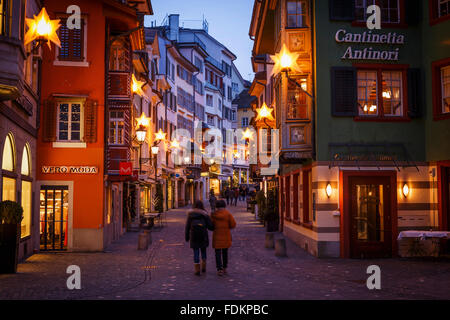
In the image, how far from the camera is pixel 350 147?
58.2 ft

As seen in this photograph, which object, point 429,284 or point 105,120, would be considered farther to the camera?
point 105,120

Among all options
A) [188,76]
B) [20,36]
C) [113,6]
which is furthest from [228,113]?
[20,36]

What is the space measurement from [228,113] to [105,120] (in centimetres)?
6340

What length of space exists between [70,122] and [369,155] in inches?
406

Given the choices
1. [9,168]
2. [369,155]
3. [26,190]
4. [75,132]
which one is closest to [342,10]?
[369,155]

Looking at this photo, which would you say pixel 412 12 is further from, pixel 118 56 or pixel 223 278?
pixel 118 56

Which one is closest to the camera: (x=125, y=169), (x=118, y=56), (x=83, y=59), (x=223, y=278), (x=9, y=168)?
(x=223, y=278)

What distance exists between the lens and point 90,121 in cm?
1970

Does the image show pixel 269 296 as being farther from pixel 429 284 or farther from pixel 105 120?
pixel 105 120

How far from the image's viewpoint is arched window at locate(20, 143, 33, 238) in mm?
17594

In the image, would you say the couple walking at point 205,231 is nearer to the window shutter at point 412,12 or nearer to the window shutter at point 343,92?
the window shutter at point 343,92

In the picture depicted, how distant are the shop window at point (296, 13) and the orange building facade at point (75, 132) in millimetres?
5633

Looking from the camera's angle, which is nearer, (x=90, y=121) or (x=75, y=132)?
(x=90, y=121)

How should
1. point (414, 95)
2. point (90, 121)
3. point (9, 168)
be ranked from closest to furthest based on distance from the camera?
point (9, 168) → point (414, 95) → point (90, 121)
